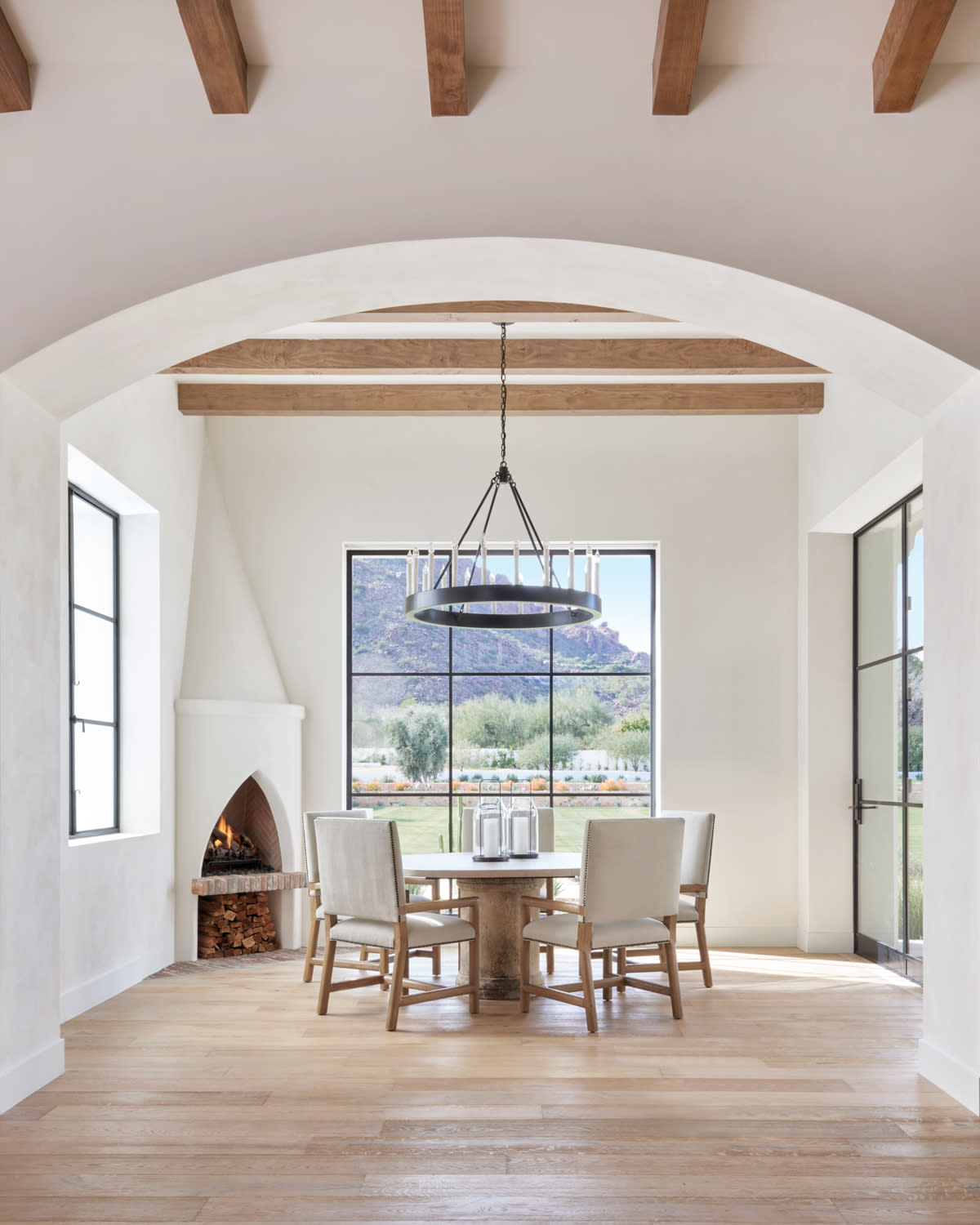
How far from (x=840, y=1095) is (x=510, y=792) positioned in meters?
3.99

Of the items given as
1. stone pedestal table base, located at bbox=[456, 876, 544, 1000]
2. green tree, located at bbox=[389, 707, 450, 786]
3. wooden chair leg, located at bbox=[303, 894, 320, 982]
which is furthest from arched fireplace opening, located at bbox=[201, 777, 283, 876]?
stone pedestal table base, located at bbox=[456, 876, 544, 1000]

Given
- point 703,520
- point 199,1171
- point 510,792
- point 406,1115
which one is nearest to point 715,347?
point 703,520

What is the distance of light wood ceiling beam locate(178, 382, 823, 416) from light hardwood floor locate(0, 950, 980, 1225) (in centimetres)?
344

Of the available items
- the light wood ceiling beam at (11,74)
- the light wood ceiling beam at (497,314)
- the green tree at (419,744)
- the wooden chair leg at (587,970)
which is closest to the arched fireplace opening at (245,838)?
the green tree at (419,744)

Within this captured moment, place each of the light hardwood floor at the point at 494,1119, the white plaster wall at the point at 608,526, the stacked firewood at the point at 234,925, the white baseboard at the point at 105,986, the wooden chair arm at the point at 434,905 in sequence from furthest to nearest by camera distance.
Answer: the white plaster wall at the point at 608,526
the stacked firewood at the point at 234,925
the white baseboard at the point at 105,986
the wooden chair arm at the point at 434,905
the light hardwood floor at the point at 494,1119

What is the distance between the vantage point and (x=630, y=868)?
5.07 metres

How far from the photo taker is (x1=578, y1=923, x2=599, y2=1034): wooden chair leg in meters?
4.89

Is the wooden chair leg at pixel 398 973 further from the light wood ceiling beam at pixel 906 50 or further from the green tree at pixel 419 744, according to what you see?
the light wood ceiling beam at pixel 906 50

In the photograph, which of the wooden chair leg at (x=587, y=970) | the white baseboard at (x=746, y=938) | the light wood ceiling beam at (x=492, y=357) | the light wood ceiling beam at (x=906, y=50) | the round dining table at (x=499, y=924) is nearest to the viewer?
the light wood ceiling beam at (x=906, y=50)

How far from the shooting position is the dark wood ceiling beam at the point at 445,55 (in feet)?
11.3

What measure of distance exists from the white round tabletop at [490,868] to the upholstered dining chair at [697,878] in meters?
0.70

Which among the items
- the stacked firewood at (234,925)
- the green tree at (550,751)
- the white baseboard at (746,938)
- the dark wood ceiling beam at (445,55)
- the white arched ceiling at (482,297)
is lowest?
the white baseboard at (746,938)

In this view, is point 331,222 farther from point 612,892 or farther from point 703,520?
point 703,520

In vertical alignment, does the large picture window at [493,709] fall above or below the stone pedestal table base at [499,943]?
above
